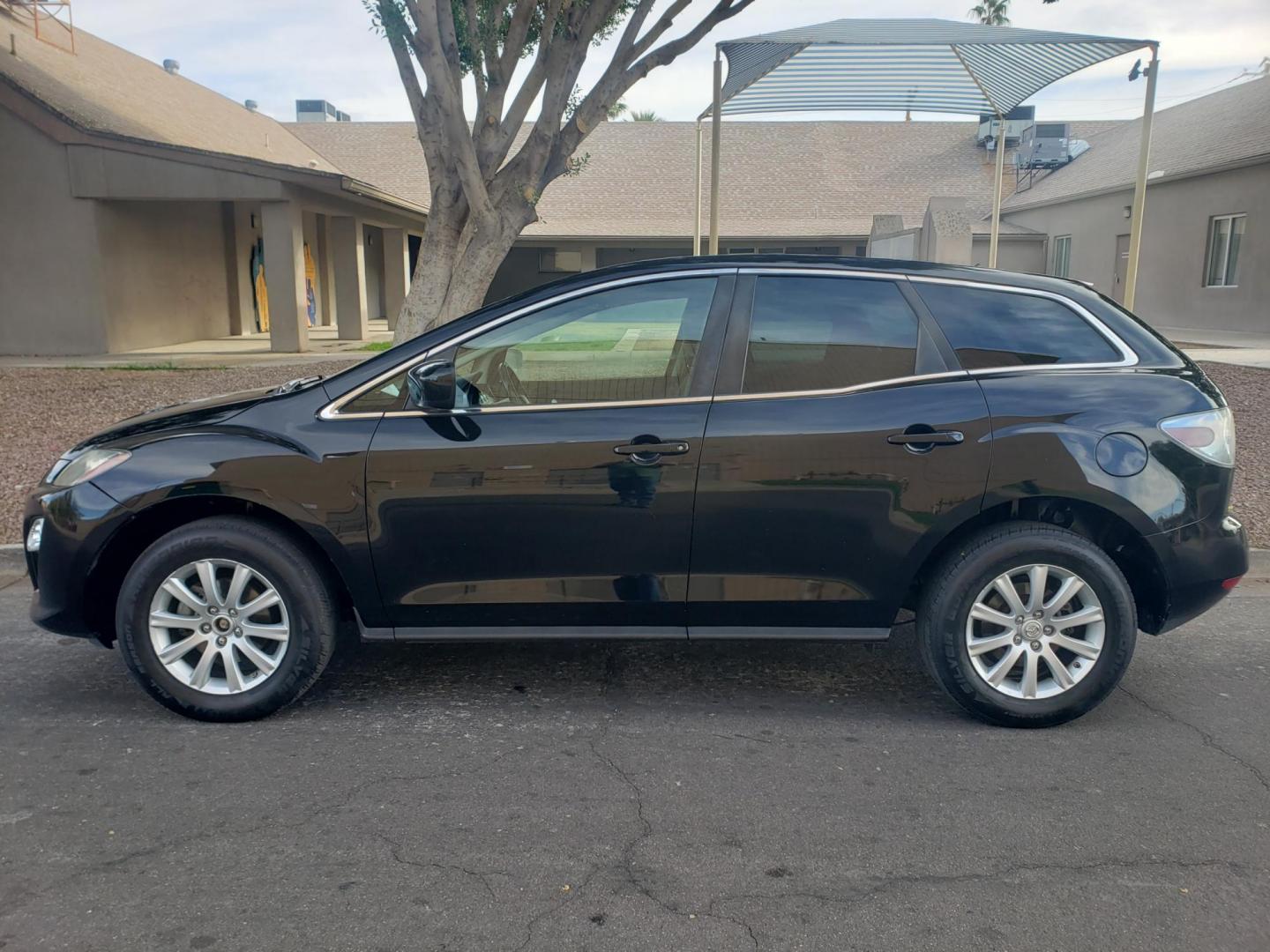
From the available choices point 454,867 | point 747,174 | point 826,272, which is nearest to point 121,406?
point 826,272

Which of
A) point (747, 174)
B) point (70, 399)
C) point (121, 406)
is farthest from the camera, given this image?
point (747, 174)

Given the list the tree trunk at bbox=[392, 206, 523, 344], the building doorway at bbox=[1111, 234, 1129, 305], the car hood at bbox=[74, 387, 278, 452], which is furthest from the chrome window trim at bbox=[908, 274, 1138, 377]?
the building doorway at bbox=[1111, 234, 1129, 305]

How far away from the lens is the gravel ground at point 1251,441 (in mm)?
7012

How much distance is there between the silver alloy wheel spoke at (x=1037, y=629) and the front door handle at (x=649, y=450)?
128 cm

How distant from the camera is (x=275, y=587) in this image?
13.0 feet

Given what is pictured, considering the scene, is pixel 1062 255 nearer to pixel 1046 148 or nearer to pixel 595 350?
pixel 1046 148

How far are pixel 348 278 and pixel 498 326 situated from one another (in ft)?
59.3

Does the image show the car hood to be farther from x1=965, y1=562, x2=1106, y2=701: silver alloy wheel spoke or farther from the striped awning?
the striped awning

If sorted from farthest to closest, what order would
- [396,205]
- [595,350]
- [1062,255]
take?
[1062,255] → [396,205] → [595,350]

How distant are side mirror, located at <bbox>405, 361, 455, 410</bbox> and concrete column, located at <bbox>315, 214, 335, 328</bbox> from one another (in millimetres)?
23043

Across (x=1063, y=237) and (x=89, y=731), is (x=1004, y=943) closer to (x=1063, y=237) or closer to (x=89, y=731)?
(x=89, y=731)

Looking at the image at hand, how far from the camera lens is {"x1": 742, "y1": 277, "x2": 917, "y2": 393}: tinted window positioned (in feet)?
13.3

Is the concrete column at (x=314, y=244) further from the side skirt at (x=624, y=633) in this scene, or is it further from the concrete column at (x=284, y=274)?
the side skirt at (x=624, y=633)

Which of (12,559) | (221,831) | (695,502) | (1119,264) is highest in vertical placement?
(1119,264)
